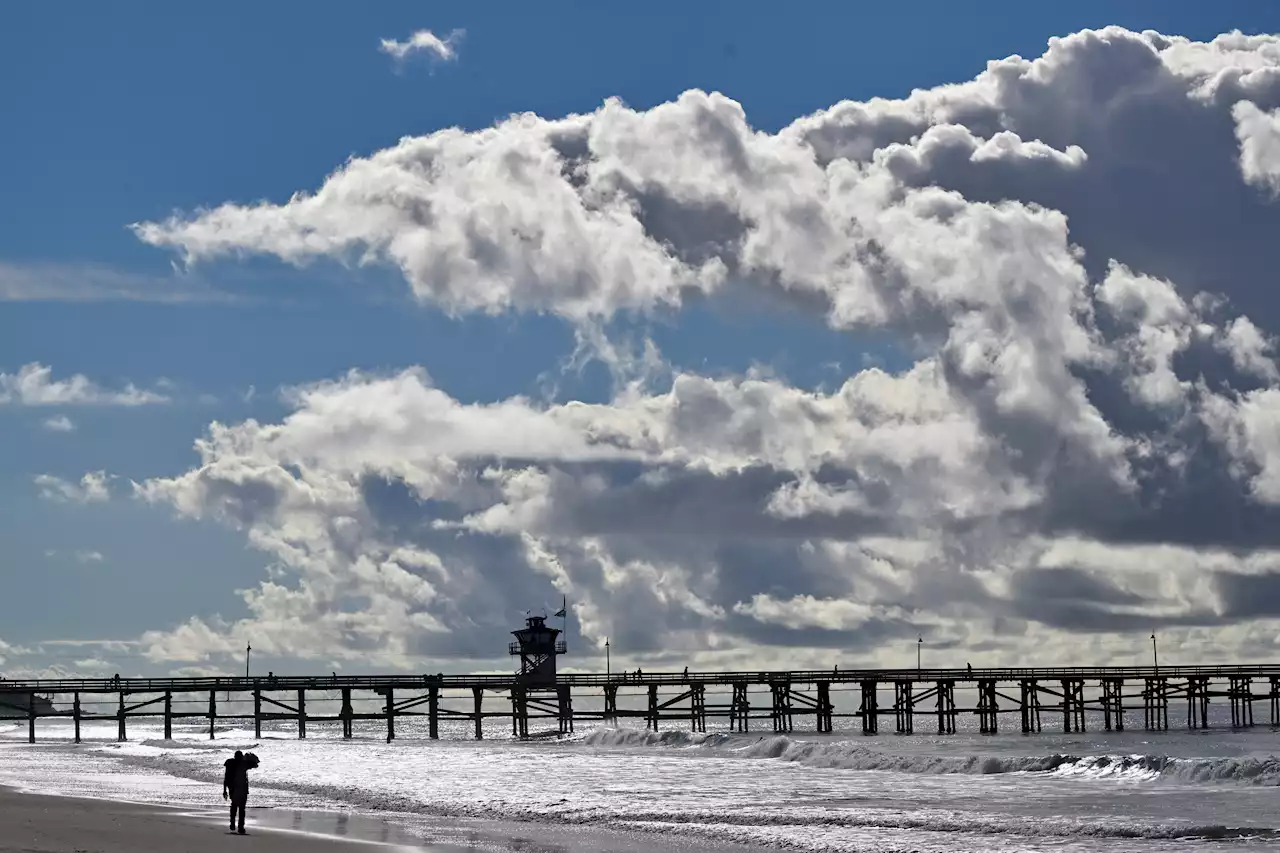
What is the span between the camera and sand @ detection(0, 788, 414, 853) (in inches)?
1078

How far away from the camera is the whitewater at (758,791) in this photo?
3219 cm

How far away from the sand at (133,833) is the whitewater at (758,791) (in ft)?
6.63

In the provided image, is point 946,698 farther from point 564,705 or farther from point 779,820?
point 779,820

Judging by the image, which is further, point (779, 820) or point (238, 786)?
point (779, 820)

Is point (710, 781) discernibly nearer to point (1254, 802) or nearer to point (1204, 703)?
point (1254, 802)

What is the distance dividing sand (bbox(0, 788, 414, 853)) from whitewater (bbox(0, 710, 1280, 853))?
2022mm

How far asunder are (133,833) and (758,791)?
18896mm

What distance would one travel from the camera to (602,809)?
38.3m

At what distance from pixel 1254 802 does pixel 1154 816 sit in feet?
15.2

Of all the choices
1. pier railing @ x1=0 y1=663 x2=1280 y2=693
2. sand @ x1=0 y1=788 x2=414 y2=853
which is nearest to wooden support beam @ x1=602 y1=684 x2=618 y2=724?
pier railing @ x1=0 y1=663 x2=1280 y2=693

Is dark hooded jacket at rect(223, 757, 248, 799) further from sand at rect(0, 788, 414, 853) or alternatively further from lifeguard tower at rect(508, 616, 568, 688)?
lifeguard tower at rect(508, 616, 568, 688)

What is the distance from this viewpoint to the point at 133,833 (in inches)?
1185

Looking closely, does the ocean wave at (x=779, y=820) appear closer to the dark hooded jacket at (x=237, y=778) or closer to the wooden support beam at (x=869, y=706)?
the dark hooded jacket at (x=237, y=778)

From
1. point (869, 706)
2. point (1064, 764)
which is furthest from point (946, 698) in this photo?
point (1064, 764)
